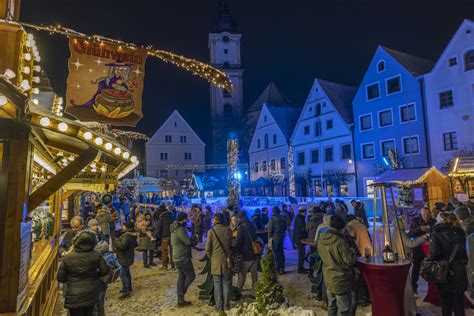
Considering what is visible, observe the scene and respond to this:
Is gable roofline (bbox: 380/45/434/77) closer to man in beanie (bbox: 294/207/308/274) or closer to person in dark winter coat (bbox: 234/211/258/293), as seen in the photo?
man in beanie (bbox: 294/207/308/274)

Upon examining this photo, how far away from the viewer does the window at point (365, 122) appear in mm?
28391

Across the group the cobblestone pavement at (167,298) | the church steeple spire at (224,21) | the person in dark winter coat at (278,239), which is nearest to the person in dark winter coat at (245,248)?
the cobblestone pavement at (167,298)

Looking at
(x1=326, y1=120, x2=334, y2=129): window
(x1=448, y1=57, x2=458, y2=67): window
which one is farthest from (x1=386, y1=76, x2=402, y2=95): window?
(x1=326, y1=120, x2=334, y2=129): window

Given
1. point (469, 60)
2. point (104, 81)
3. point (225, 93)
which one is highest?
point (225, 93)

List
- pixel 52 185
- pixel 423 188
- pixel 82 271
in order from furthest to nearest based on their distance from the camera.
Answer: pixel 423 188 → pixel 82 271 → pixel 52 185

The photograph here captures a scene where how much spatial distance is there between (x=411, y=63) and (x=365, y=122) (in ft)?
18.3

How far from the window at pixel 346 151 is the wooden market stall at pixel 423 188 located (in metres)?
10.3

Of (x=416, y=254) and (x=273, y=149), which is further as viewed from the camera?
(x=273, y=149)

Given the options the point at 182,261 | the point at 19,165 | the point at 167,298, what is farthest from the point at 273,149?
the point at 19,165

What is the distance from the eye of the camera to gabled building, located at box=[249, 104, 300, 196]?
1437 inches

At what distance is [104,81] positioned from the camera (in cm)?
594

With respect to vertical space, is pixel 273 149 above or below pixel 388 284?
above

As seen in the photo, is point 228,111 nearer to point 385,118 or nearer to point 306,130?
point 306,130

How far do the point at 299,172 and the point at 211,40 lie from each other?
1115 inches
